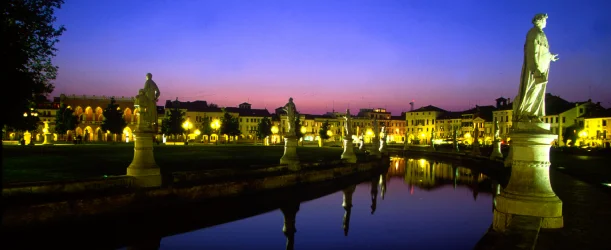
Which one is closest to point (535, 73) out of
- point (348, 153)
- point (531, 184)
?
point (531, 184)

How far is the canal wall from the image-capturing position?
12.6 meters

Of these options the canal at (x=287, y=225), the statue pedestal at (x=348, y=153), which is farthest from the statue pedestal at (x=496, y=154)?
the canal at (x=287, y=225)

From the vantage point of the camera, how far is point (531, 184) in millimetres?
9422

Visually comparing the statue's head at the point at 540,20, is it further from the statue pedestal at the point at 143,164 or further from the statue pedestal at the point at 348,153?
the statue pedestal at the point at 348,153

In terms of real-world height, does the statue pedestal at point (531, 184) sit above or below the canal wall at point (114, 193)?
above

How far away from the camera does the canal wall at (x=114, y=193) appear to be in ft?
41.4

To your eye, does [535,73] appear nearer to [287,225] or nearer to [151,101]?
[287,225]

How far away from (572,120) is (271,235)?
112401 mm

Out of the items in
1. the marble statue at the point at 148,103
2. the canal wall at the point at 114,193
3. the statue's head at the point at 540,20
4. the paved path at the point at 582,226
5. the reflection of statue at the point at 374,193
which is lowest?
the reflection of statue at the point at 374,193

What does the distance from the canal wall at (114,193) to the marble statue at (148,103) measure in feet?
7.21

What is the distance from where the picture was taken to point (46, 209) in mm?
12789

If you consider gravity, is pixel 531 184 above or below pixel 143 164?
above

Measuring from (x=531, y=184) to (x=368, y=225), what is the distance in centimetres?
758

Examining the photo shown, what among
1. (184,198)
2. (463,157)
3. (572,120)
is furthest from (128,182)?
(572,120)
